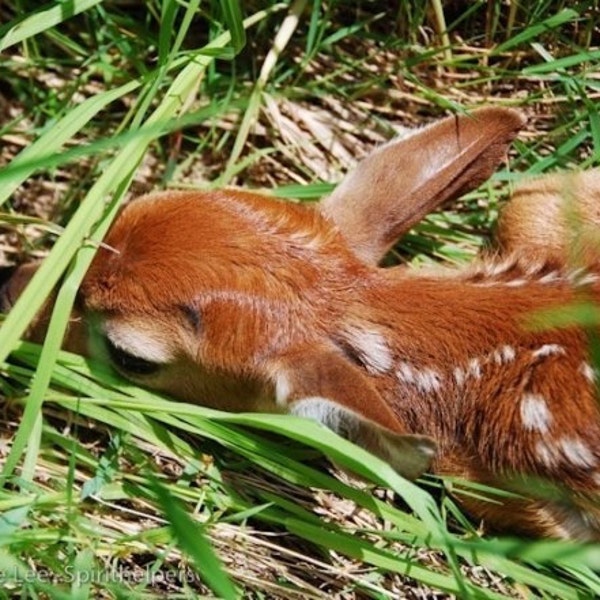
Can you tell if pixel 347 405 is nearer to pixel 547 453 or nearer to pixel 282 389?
pixel 282 389

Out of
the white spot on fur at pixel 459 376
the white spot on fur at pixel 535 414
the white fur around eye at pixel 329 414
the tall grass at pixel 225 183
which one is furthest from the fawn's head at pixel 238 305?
the white spot on fur at pixel 535 414

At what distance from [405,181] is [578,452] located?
1.25 m

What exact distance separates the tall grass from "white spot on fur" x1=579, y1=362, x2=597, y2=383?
741 millimetres

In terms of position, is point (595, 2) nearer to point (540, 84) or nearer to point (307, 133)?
point (540, 84)

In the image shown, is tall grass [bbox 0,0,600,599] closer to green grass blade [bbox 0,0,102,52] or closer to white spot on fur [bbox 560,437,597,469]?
green grass blade [bbox 0,0,102,52]

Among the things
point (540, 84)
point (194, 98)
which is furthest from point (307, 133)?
point (540, 84)

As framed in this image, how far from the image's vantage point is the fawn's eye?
188 inches

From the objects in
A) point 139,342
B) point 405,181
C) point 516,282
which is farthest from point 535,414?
point 139,342

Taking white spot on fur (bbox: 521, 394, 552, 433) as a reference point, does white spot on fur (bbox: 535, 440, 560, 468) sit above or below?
below

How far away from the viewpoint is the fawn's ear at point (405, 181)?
16.3ft

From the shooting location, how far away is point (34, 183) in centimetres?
594

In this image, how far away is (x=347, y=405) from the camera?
4301 millimetres

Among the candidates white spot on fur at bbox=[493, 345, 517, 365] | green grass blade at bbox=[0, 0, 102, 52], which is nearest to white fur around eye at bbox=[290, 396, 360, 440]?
white spot on fur at bbox=[493, 345, 517, 365]

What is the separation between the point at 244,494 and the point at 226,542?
0.26m
